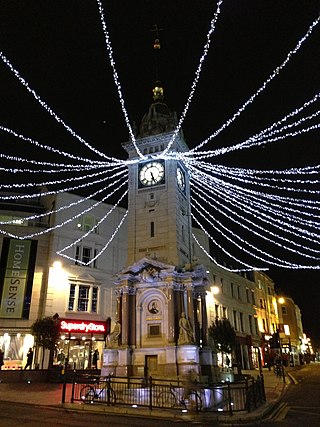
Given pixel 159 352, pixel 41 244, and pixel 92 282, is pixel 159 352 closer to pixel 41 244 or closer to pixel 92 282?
pixel 92 282

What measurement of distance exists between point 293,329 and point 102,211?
5139 centimetres

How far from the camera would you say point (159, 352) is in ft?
68.9

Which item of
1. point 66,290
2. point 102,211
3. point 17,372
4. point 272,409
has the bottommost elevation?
point 272,409

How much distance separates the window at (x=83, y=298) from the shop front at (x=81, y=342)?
4.02 feet

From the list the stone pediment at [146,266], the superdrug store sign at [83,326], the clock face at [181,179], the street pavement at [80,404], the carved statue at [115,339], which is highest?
the clock face at [181,179]

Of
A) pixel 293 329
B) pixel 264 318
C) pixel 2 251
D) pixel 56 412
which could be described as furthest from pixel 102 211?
pixel 293 329

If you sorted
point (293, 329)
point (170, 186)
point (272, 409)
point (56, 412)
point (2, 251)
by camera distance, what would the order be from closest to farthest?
point (56, 412) < point (272, 409) < point (170, 186) < point (2, 251) < point (293, 329)

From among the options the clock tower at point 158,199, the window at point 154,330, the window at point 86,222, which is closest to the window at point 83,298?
the window at point 86,222

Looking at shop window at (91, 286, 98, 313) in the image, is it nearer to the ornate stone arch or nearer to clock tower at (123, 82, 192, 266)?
clock tower at (123, 82, 192, 266)

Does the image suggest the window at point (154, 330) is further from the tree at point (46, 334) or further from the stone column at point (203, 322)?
the tree at point (46, 334)

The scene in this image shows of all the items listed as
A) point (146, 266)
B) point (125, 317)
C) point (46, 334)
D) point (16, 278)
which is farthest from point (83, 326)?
point (146, 266)

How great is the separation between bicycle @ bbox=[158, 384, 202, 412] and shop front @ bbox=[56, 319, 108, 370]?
16.2 m

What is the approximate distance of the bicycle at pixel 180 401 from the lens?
1390 cm

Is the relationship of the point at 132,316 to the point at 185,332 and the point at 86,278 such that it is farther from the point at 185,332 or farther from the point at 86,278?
the point at 86,278
